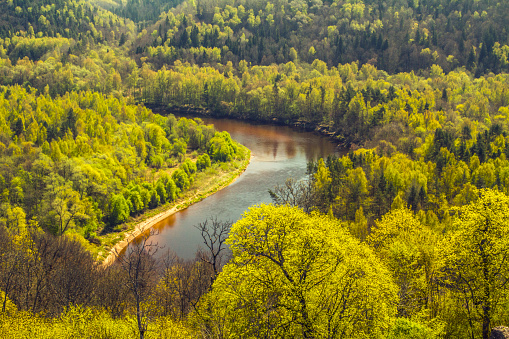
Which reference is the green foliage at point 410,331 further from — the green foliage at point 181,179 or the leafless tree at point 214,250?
the green foliage at point 181,179

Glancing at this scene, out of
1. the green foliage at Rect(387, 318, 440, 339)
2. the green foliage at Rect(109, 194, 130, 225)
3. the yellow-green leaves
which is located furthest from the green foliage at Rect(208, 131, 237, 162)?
the green foliage at Rect(387, 318, 440, 339)

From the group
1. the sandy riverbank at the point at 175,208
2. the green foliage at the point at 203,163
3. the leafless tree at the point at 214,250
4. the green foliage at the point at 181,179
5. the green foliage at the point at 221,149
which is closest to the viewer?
the leafless tree at the point at 214,250

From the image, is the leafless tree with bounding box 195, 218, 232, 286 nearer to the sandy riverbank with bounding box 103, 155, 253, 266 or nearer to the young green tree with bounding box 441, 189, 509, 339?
the sandy riverbank with bounding box 103, 155, 253, 266

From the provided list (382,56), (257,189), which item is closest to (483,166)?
(257,189)

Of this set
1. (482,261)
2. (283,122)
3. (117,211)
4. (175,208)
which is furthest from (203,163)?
(482,261)

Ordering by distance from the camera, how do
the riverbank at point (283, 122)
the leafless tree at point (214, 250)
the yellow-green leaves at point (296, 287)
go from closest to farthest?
the yellow-green leaves at point (296, 287), the leafless tree at point (214, 250), the riverbank at point (283, 122)

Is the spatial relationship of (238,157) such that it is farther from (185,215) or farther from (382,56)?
(382,56)

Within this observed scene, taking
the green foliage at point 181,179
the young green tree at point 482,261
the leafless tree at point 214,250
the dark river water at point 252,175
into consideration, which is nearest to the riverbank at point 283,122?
the dark river water at point 252,175

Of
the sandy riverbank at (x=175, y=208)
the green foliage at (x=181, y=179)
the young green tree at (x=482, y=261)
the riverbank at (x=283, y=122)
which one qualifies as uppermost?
the young green tree at (x=482, y=261)
